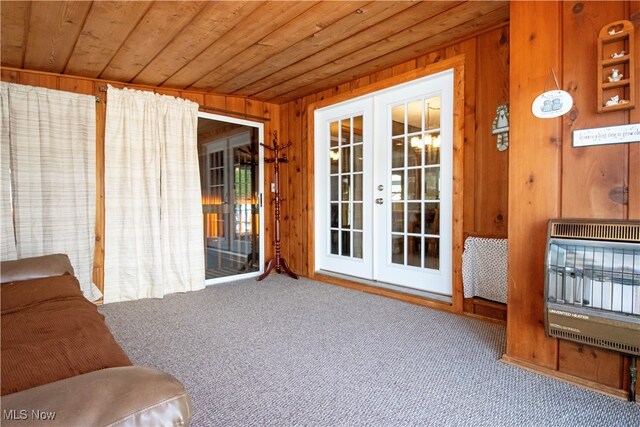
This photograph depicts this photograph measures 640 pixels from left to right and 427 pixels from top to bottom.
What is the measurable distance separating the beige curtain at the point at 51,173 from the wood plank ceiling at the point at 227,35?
337 millimetres

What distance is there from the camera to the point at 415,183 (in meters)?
3.27

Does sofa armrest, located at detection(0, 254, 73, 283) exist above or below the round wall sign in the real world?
below

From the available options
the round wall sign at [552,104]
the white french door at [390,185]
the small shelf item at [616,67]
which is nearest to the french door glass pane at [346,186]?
the white french door at [390,185]

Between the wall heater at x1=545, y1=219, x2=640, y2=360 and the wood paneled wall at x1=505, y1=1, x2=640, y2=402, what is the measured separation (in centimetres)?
14

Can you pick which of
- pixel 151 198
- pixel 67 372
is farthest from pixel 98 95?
pixel 67 372

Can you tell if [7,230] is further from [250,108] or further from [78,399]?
[78,399]

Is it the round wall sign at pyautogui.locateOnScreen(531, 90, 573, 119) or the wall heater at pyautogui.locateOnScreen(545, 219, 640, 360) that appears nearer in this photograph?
the wall heater at pyautogui.locateOnScreen(545, 219, 640, 360)

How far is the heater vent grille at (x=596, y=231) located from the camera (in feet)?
4.99

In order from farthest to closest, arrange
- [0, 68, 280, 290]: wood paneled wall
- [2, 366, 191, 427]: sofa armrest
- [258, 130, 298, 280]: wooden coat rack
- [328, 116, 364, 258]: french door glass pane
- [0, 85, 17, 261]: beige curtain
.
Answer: [258, 130, 298, 280]: wooden coat rack → [328, 116, 364, 258]: french door glass pane → [0, 68, 280, 290]: wood paneled wall → [0, 85, 17, 261]: beige curtain → [2, 366, 191, 427]: sofa armrest

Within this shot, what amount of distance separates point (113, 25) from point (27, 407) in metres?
2.66

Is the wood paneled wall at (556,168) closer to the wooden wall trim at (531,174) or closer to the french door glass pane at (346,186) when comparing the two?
the wooden wall trim at (531,174)

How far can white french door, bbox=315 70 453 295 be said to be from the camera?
308cm

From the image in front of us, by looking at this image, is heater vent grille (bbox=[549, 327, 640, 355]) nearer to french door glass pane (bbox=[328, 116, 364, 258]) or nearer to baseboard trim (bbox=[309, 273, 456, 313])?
baseboard trim (bbox=[309, 273, 456, 313])

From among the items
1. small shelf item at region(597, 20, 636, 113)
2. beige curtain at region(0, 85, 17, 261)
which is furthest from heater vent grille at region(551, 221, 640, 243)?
beige curtain at region(0, 85, 17, 261)
